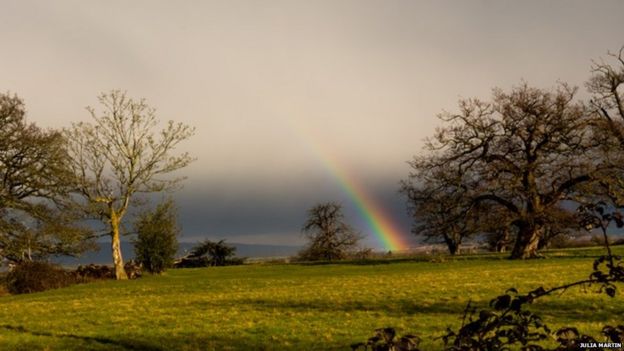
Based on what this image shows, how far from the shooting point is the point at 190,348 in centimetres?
1266

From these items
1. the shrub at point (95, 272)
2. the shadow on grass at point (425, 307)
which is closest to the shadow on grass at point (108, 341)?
the shadow on grass at point (425, 307)

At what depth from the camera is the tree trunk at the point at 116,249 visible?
4809 cm

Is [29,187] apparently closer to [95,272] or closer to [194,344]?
[95,272]

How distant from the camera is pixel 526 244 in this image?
153 feet

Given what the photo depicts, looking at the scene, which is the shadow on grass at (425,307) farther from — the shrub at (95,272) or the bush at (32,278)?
the shrub at (95,272)

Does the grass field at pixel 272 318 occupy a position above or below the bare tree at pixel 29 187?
below

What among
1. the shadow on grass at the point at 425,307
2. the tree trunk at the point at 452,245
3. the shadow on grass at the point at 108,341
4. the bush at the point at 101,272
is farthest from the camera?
the tree trunk at the point at 452,245

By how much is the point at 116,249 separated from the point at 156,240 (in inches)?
156

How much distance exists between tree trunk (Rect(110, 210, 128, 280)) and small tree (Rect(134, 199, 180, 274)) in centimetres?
231

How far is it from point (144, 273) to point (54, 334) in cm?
3842

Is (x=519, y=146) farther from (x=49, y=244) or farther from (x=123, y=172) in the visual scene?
(x=49, y=244)

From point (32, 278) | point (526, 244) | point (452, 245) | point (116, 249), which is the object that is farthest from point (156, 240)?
point (452, 245)

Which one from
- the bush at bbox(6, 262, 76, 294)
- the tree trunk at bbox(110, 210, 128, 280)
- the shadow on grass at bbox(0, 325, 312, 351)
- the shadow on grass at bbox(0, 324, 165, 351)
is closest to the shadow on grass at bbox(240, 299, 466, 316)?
the shadow on grass at bbox(0, 325, 312, 351)

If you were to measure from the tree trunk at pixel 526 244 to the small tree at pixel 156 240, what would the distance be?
3276 centimetres
